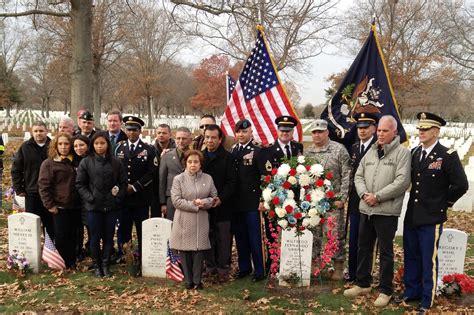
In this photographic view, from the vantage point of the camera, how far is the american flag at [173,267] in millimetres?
6281

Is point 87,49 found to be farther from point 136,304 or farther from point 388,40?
point 388,40

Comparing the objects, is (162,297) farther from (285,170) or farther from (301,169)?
(301,169)

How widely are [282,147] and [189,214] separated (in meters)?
1.64

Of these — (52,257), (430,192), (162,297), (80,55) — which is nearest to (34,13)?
(80,55)

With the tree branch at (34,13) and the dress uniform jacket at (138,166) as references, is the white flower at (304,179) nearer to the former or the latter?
the dress uniform jacket at (138,166)

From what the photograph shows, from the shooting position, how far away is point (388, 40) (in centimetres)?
2852

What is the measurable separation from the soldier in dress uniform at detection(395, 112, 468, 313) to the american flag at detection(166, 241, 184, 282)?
3.29m

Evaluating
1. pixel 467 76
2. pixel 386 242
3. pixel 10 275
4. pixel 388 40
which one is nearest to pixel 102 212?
pixel 10 275

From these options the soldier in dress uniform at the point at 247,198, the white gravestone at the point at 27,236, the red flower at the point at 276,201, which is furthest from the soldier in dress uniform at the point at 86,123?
the red flower at the point at 276,201

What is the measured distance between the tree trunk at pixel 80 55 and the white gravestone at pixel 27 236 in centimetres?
675

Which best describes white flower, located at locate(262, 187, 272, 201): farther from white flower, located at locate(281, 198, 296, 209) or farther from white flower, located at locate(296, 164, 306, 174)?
white flower, located at locate(296, 164, 306, 174)

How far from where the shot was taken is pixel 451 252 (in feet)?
18.9

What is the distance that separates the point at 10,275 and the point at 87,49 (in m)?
8.07

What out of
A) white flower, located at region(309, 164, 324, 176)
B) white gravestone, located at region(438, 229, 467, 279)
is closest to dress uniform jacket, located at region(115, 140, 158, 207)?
white flower, located at region(309, 164, 324, 176)
